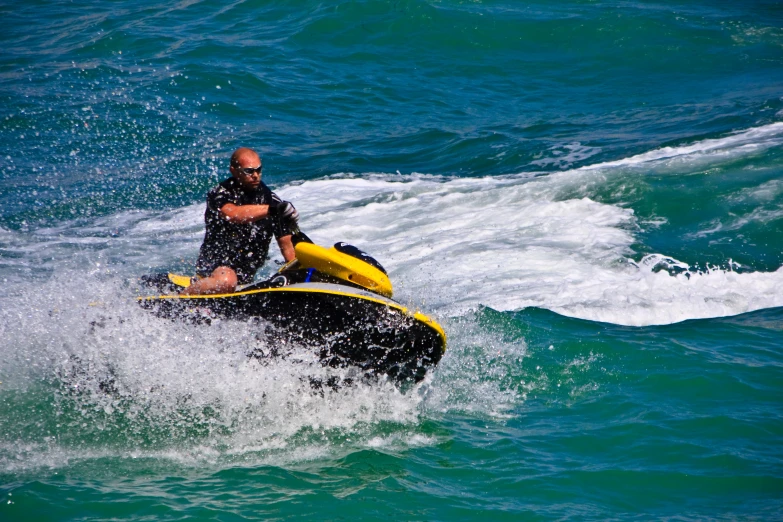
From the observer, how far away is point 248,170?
197 inches

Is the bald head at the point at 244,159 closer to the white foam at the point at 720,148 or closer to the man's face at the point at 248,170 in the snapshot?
the man's face at the point at 248,170

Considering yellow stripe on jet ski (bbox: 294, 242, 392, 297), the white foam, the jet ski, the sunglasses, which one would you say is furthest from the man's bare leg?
the white foam

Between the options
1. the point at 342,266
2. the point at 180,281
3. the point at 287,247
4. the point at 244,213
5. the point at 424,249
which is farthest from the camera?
the point at 424,249

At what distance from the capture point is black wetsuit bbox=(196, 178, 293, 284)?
5070 millimetres

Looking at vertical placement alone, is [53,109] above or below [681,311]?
above

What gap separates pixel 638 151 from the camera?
35.7 ft

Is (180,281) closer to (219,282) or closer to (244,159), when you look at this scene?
(219,282)

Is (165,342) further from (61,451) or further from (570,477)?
(570,477)

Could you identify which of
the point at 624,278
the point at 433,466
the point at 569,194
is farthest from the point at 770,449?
the point at 569,194

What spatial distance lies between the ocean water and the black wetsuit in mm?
501

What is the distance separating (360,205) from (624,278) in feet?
12.4

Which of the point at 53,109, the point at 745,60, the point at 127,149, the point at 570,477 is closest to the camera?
the point at 570,477

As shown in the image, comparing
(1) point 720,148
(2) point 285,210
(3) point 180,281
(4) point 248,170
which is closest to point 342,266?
(2) point 285,210

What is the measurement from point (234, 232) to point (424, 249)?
138 inches
